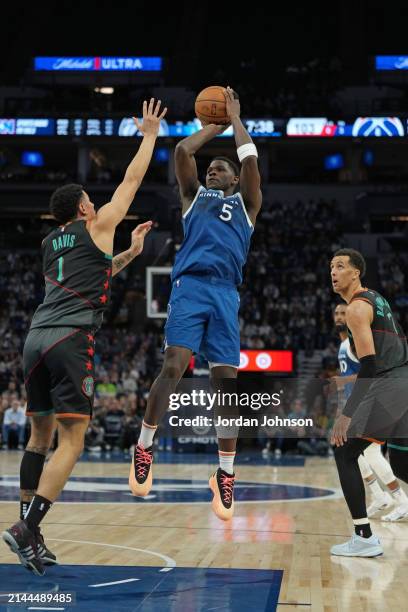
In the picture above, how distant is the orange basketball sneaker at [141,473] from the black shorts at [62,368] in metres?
0.72

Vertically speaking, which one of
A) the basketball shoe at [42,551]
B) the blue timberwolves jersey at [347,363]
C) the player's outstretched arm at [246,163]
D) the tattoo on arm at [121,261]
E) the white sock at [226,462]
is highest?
the player's outstretched arm at [246,163]

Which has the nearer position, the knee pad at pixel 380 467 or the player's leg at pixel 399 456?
the player's leg at pixel 399 456

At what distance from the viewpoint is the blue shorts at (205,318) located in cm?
652

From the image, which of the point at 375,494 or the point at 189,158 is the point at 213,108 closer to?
the point at 189,158

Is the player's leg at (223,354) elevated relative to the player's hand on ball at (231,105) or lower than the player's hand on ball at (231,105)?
lower

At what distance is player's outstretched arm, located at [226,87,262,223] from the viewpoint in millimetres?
6598

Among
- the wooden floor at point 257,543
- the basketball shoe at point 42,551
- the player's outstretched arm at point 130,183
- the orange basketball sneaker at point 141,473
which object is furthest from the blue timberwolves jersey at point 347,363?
the basketball shoe at point 42,551

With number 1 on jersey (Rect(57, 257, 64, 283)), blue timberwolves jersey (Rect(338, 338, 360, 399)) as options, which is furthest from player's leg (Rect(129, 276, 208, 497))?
blue timberwolves jersey (Rect(338, 338, 360, 399))

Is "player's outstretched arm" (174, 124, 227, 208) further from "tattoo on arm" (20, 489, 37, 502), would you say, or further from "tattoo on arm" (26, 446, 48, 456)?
"tattoo on arm" (20, 489, 37, 502)

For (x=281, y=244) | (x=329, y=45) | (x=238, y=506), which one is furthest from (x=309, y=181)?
(x=238, y=506)

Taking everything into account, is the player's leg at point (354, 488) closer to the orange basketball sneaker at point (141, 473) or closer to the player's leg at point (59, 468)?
the orange basketball sneaker at point (141, 473)

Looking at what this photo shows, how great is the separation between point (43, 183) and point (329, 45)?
16.6 metres

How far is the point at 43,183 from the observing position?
3734 centimetres

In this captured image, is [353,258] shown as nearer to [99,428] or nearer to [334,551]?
[334,551]
